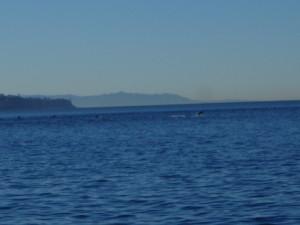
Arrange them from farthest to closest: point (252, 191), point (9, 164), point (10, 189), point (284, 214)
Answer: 1. point (9, 164)
2. point (10, 189)
3. point (252, 191)
4. point (284, 214)

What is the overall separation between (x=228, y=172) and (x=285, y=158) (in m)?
8.21

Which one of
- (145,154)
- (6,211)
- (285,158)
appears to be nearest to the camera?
(6,211)

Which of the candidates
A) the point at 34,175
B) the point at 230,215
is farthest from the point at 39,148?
the point at 230,215

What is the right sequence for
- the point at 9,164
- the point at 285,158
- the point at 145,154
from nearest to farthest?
the point at 285,158, the point at 9,164, the point at 145,154

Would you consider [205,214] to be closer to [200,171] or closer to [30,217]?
[30,217]

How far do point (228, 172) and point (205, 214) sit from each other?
12.6 m

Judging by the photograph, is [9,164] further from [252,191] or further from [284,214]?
[284,214]

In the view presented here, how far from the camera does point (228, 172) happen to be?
39.1 m

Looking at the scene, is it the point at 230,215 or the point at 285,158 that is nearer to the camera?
the point at 230,215

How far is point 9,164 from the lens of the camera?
5147cm

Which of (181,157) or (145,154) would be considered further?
(145,154)

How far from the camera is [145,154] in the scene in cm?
5634

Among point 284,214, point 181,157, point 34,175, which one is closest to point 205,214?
point 284,214

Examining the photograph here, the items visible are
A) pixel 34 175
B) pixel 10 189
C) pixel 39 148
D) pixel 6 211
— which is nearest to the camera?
pixel 6 211
